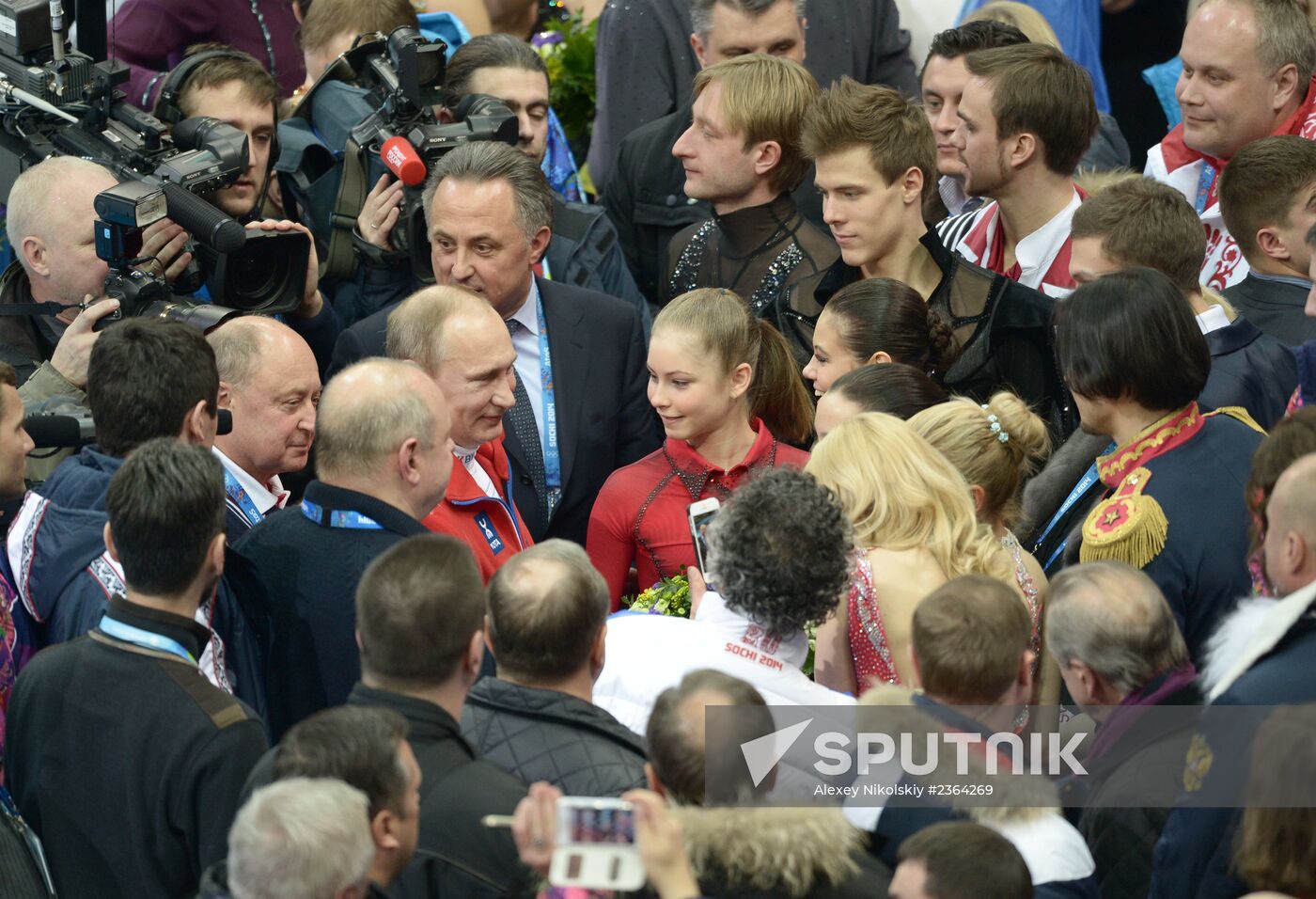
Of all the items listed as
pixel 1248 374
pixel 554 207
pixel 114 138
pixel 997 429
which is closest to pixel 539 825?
pixel 997 429

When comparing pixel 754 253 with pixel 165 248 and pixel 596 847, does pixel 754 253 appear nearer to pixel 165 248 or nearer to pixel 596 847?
pixel 165 248

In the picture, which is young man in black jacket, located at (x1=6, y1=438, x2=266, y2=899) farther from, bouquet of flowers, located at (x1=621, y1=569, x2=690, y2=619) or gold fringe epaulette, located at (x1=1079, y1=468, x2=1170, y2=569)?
gold fringe epaulette, located at (x1=1079, y1=468, x2=1170, y2=569)

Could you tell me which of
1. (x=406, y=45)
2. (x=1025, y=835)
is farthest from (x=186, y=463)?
(x=406, y=45)

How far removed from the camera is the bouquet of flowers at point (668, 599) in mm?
4449

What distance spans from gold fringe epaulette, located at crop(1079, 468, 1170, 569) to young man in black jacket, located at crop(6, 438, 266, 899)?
2005 millimetres

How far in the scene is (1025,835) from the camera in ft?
10.0

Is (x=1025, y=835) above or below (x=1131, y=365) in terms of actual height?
below

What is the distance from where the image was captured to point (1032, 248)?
18.9 ft

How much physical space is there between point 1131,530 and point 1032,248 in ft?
6.70

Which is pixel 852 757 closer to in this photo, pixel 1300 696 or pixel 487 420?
pixel 1300 696

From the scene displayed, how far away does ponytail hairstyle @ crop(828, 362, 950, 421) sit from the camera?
4504 mm

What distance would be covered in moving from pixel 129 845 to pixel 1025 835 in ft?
5.90

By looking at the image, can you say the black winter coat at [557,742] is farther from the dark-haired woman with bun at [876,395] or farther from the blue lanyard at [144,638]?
the dark-haired woman with bun at [876,395]

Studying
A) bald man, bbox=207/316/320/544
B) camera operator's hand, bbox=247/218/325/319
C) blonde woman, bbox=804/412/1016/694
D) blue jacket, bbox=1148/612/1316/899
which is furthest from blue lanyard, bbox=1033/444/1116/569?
camera operator's hand, bbox=247/218/325/319
